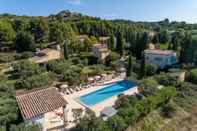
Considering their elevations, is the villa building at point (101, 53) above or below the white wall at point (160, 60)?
above

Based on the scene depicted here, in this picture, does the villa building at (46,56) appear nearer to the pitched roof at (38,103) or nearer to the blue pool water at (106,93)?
the blue pool water at (106,93)

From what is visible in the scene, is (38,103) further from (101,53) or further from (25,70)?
(101,53)

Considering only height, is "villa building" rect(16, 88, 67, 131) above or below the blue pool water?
above

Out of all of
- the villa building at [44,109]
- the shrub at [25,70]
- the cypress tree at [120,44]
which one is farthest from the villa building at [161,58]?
the villa building at [44,109]

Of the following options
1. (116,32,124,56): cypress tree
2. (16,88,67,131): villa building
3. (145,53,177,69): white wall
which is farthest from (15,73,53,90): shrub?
(116,32,124,56): cypress tree

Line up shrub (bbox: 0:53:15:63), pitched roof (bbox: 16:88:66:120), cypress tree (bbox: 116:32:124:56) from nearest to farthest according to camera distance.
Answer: pitched roof (bbox: 16:88:66:120)
shrub (bbox: 0:53:15:63)
cypress tree (bbox: 116:32:124:56)

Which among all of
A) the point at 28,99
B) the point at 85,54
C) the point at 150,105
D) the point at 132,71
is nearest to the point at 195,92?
the point at 150,105

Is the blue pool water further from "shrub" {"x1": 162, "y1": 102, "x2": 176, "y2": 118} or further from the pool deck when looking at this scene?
"shrub" {"x1": 162, "y1": 102, "x2": 176, "y2": 118}

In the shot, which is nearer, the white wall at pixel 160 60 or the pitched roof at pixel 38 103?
the pitched roof at pixel 38 103

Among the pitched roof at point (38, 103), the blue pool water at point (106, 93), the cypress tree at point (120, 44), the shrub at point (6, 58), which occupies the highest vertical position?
the cypress tree at point (120, 44)
